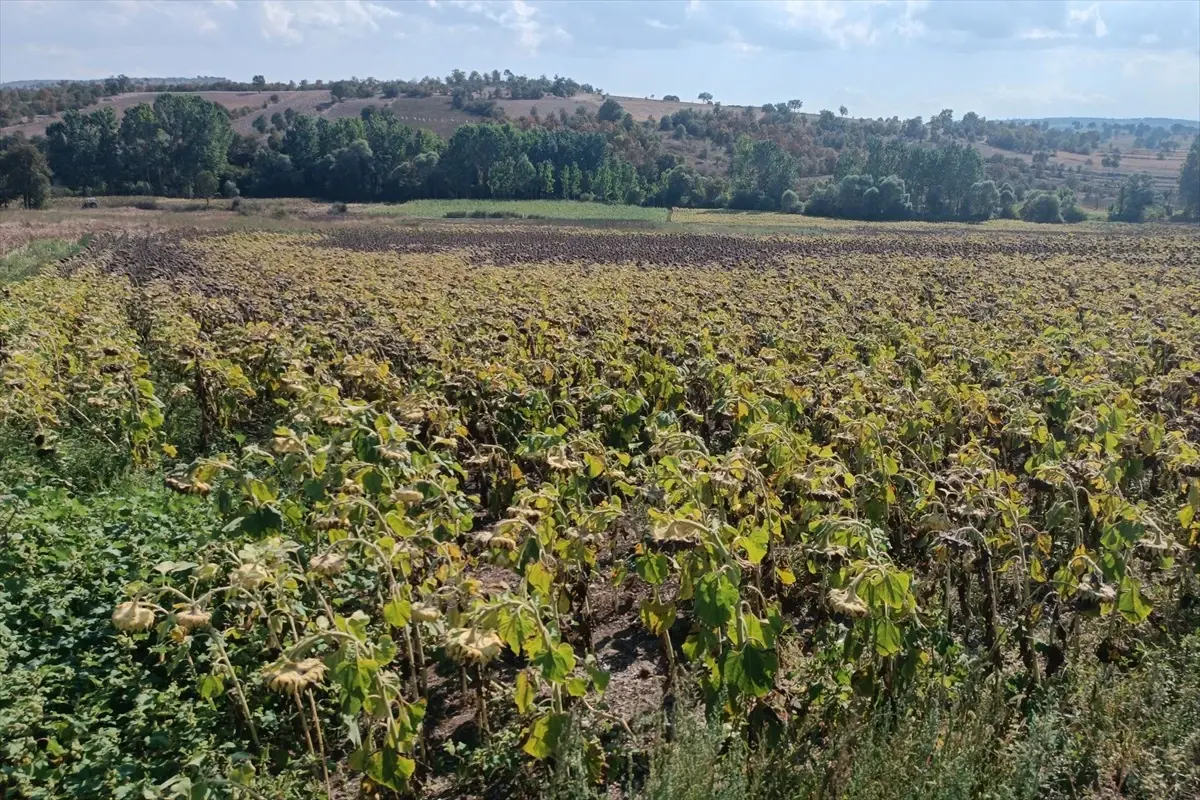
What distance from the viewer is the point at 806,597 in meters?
5.82

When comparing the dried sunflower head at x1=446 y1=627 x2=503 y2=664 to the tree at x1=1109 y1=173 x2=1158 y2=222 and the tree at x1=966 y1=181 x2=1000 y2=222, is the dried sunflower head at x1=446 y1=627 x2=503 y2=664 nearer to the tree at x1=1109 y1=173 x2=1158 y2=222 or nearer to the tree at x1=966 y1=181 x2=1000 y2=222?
the tree at x1=966 y1=181 x2=1000 y2=222

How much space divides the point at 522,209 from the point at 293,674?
3370 inches

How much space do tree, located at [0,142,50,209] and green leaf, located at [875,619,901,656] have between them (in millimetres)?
82241

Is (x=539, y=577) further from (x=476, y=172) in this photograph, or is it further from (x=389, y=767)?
(x=476, y=172)

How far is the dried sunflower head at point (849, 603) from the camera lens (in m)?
3.55

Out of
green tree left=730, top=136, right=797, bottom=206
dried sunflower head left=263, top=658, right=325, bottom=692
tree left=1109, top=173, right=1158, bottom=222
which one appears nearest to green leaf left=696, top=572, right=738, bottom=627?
dried sunflower head left=263, top=658, right=325, bottom=692

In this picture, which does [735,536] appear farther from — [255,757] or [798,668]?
[255,757]

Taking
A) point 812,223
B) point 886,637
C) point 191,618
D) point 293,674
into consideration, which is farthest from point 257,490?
point 812,223

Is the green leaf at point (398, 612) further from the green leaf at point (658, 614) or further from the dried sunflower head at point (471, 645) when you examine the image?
the green leaf at point (658, 614)

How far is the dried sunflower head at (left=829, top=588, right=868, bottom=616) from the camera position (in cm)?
355

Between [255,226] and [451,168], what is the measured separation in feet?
166

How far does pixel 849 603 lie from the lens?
3.58 metres

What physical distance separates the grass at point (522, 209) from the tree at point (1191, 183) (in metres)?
65.6

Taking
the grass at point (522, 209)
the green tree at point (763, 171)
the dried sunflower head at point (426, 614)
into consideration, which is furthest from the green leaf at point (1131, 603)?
the green tree at point (763, 171)
